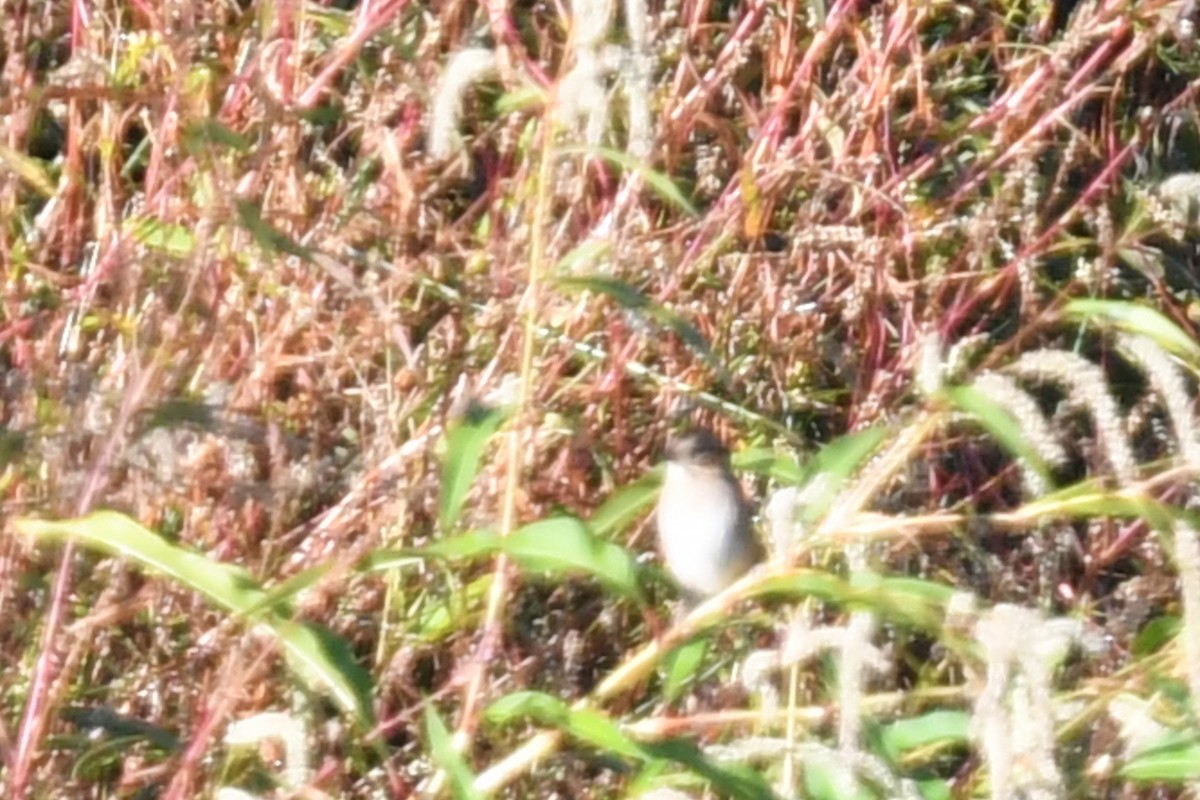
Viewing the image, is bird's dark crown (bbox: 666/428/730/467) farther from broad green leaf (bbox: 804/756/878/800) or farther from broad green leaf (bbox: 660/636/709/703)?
broad green leaf (bbox: 804/756/878/800)

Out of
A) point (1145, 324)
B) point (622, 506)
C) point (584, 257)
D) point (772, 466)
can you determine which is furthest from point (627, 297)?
point (1145, 324)

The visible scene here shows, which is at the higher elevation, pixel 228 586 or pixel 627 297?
pixel 627 297

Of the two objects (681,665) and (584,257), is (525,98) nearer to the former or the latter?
(584,257)

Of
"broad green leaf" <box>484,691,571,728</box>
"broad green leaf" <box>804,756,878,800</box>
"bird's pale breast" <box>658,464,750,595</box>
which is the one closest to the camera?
"broad green leaf" <box>804,756,878,800</box>

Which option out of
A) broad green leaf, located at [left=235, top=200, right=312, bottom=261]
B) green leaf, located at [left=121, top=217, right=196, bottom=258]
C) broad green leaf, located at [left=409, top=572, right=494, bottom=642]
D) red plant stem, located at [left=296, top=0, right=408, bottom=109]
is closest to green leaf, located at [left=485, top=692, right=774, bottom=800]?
broad green leaf, located at [left=409, top=572, right=494, bottom=642]

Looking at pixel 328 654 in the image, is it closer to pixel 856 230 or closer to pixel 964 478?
pixel 856 230

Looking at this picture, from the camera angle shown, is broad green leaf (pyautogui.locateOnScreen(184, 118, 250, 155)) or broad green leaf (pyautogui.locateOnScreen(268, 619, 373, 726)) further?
broad green leaf (pyautogui.locateOnScreen(184, 118, 250, 155))

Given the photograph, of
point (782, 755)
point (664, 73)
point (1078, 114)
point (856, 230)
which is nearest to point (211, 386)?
point (782, 755)
